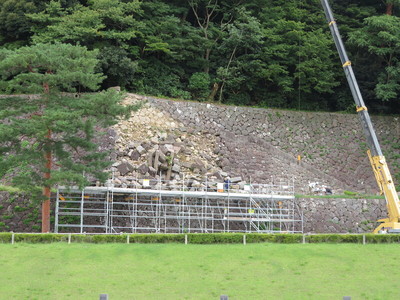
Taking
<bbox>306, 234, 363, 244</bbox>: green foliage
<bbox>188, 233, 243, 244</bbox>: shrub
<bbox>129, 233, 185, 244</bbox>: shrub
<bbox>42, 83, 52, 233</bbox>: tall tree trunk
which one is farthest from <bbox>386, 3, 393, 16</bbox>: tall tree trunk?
<bbox>129, 233, 185, 244</bbox>: shrub

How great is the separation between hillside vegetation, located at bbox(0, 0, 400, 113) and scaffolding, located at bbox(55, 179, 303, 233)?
12.4 m

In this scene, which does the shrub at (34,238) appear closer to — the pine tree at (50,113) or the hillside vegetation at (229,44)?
the pine tree at (50,113)

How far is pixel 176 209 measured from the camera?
33.7 meters

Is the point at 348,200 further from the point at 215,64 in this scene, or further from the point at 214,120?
the point at 215,64

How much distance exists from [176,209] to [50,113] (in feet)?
27.7

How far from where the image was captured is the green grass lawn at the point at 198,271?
2005 centimetres

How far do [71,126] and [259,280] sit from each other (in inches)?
467

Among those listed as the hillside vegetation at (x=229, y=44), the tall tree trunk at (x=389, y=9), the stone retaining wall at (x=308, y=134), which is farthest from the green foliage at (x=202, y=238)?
the tall tree trunk at (x=389, y=9)

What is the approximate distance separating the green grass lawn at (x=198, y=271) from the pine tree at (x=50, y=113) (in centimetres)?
492

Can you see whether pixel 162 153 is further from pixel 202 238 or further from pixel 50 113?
pixel 202 238

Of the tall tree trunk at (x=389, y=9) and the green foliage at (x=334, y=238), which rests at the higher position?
the tall tree trunk at (x=389, y=9)

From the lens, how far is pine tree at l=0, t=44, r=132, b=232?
95.1ft

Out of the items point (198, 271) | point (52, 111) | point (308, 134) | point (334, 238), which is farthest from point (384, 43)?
point (198, 271)

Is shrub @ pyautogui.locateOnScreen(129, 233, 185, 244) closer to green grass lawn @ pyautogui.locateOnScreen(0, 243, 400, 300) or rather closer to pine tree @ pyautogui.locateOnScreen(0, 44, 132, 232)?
green grass lawn @ pyautogui.locateOnScreen(0, 243, 400, 300)
